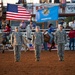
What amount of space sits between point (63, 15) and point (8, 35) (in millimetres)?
4275

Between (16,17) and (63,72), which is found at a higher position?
(16,17)

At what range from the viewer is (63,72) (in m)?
14.1

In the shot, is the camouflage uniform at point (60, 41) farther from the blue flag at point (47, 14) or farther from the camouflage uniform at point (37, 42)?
the blue flag at point (47, 14)

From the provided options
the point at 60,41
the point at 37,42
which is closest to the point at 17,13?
the point at 37,42

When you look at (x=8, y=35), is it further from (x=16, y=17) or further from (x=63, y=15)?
(x=63, y=15)

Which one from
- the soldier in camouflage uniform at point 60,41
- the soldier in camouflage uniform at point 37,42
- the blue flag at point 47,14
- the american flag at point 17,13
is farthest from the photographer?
the blue flag at point 47,14

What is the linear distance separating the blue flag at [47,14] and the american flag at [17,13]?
Answer: 983 mm

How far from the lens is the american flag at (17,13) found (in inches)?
1017

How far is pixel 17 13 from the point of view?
26.2m

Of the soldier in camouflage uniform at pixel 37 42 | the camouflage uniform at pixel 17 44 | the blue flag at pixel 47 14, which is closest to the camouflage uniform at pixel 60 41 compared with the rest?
the soldier in camouflage uniform at pixel 37 42

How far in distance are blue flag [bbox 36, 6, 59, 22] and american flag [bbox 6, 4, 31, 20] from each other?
983mm

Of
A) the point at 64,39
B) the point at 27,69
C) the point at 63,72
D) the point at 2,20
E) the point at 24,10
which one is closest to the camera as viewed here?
the point at 63,72

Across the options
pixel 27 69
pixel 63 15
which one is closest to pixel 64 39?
pixel 27 69

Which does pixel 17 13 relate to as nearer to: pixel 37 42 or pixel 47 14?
pixel 47 14
